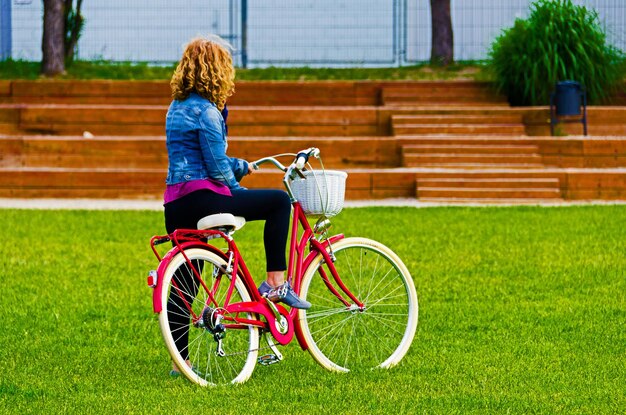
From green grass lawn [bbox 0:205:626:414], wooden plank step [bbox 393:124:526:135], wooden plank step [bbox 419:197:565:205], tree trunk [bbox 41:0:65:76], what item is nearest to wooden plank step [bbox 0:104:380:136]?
wooden plank step [bbox 393:124:526:135]

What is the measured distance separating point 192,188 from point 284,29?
54.5 feet

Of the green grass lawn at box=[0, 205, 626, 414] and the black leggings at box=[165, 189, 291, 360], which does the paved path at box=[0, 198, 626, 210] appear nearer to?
the green grass lawn at box=[0, 205, 626, 414]

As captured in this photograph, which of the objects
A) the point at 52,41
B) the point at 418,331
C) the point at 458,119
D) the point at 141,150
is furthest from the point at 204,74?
the point at 52,41

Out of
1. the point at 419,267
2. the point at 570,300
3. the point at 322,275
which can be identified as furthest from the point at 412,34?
the point at 322,275

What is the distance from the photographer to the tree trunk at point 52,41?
21.1 m

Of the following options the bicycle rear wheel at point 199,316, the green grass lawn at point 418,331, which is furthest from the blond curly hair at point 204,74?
the green grass lawn at point 418,331

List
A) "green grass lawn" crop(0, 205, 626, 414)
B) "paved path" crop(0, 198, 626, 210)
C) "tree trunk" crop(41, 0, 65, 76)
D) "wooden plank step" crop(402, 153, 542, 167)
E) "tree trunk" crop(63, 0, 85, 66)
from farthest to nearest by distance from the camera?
"tree trunk" crop(63, 0, 85, 66), "tree trunk" crop(41, 0, 65, 76), "wooden plank step" crop(402, 153, 542, 167), "paved path" crop(0, 198, 626, 210), "green grass lawn" crop(0, 205, 626, 414)

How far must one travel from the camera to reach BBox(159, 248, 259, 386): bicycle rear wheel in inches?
242

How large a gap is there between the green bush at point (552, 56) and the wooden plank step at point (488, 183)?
11.0 ft

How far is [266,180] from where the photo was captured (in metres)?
16.1

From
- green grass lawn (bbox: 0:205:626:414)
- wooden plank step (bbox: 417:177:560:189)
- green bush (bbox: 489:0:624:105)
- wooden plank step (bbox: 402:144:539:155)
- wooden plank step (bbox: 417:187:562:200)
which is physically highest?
green bush (bbox: 489:0:624:105)

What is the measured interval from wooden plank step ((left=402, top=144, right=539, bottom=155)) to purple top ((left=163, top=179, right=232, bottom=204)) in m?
10.9

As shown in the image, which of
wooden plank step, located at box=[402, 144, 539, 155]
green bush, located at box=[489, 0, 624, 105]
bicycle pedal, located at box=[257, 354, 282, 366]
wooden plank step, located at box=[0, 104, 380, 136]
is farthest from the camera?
green bush, located at box=[489, 0, 624, 105]

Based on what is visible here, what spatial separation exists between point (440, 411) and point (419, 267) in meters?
4.84
